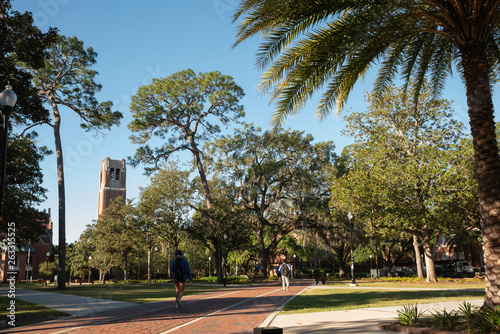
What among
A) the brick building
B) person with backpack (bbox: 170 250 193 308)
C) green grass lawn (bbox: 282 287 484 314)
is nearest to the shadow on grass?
green grass lawn (bbox: 282 287 484 314)

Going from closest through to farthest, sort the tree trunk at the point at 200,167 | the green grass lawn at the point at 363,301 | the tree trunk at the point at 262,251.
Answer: the green grass lawn at the point at 363,301, the tree trunk at the point at 200,167, the tree trunk at the point at 262,251

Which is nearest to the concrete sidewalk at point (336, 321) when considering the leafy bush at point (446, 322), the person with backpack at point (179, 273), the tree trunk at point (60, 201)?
the leafy bush at point (446, 322)

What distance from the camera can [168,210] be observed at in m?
41.1

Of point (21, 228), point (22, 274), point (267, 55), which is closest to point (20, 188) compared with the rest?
point (21, 228)

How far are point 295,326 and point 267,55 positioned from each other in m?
6.41

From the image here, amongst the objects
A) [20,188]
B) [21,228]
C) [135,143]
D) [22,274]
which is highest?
[135,143]

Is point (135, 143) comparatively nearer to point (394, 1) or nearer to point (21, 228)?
point (21, 228)

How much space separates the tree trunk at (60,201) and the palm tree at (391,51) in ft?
74.5

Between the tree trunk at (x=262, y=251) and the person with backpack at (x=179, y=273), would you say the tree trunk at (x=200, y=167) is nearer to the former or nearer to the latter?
the tree trunk at (x=262, y=251)

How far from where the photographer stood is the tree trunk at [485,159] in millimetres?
7289

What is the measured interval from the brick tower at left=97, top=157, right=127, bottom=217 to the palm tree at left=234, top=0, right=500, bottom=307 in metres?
94.1

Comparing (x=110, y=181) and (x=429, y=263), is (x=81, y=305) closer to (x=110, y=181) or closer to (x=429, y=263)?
(x=429, y=263)

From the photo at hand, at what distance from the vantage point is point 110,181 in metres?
102

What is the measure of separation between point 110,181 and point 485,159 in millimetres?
103243
